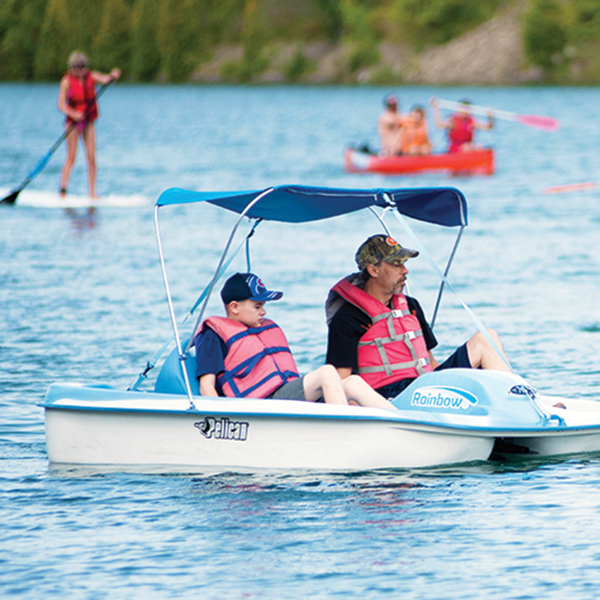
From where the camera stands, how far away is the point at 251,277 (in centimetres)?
661

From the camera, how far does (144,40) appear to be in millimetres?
105812

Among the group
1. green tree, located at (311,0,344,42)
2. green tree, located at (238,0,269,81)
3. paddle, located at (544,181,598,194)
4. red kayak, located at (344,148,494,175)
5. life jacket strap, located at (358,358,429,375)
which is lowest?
life jacket strap, located at (358,358,429,375)

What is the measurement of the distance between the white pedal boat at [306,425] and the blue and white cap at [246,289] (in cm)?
34

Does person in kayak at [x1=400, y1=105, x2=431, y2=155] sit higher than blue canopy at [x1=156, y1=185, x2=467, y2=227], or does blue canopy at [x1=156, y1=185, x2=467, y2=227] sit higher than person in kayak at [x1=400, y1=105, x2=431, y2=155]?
person in kayak at [x1=400, y1=105, x2=431, y2=155]

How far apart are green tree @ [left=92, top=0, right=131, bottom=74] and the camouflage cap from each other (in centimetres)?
9557

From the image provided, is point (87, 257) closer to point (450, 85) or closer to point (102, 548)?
point (102, 548)

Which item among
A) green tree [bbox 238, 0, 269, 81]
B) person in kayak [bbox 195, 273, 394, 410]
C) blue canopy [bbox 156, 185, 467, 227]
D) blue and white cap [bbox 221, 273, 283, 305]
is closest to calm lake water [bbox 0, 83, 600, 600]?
person in kayak [bbox 195, 273, 394, 410]

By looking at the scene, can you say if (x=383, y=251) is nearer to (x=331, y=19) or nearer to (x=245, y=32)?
(x=245, y=32)

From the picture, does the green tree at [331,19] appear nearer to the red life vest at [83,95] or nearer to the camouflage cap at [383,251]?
the red life vest at [83,95]

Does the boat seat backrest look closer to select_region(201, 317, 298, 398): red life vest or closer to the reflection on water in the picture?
select_region(201, 317, 298, 398): red life vest

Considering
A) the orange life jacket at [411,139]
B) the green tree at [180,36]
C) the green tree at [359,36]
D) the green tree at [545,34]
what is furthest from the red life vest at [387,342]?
the green tree at [359,36]

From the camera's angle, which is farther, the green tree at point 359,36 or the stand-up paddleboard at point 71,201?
the green tree at point 359,36

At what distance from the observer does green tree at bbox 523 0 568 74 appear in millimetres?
97562

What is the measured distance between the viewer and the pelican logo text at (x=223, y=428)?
6.40 meters
